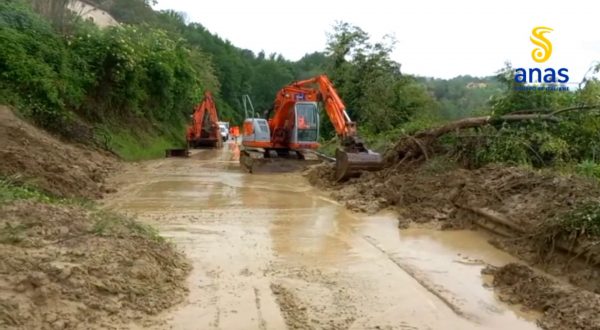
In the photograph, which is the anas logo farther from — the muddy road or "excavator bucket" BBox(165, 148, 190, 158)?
"excavator bucket" BBox(165, 148, 190, 158)

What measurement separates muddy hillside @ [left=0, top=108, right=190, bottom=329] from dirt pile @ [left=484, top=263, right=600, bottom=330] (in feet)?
11.4

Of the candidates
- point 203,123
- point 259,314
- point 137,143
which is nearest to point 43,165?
point 259,314

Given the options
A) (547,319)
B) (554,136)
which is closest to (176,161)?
(554,136)

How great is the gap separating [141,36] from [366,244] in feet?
70.5

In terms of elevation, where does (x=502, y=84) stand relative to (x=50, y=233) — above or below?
above

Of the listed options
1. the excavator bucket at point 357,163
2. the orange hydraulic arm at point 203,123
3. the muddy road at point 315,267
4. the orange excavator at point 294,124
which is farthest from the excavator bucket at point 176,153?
the muddy road at point 315,267

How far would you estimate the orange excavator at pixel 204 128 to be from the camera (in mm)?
34562

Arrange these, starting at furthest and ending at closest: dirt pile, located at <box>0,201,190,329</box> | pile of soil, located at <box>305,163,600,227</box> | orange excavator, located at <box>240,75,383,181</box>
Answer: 1. orange excavator, located at <box>240,75,383,181</box>
2. pile of soil, located at <box>305,163,600,227</box>
3. dirt pile, located at <box>0,201,190,329</box>

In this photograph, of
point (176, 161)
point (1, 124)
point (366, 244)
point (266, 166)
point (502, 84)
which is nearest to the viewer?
point (366, 244)

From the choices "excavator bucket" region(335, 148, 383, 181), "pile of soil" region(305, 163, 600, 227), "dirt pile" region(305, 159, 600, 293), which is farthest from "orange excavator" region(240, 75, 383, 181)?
"dirt pile" region(305, 159, 600, 293)

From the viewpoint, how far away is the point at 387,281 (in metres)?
6.87

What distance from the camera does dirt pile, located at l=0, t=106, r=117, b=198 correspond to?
11203mm

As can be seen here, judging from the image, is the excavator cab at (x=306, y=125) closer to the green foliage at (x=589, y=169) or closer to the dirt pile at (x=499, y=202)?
the dirt pile at (x=499, y=202)

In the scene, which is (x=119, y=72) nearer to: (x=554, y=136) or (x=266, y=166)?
(x=266, y=166)
